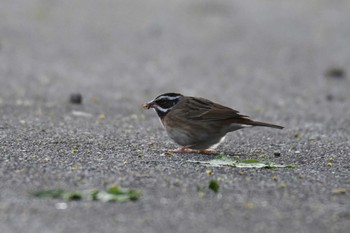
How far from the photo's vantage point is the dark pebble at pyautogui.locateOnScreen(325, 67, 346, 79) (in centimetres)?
1526

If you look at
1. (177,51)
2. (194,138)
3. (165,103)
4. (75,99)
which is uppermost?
(177,51)

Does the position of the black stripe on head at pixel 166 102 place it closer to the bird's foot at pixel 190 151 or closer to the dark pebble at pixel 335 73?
the bird's foot at pixel 190 151

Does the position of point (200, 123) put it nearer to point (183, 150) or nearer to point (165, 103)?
point (183, 150)

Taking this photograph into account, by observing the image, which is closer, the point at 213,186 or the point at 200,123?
the point at 213,186

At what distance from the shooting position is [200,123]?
795 cm

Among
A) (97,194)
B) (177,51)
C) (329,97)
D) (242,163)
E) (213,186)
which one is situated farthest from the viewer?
(177,51)

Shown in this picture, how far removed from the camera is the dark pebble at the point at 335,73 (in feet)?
50.1

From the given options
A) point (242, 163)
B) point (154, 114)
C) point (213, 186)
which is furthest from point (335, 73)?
point (213, 186)

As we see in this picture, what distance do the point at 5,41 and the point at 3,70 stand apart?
10.9 feet

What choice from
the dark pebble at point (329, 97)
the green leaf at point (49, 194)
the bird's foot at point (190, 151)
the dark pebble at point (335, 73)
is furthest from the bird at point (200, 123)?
the dark pebble at point (335, 73)

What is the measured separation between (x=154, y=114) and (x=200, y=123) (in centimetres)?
343

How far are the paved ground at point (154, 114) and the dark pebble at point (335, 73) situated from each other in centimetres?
3

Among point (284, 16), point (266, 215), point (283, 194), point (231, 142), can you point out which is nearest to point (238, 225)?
point (266, 215)

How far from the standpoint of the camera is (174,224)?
5109 mm
